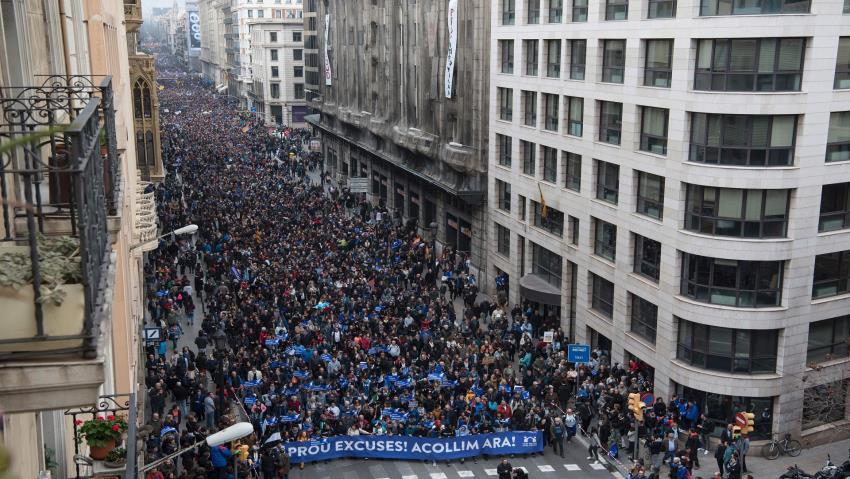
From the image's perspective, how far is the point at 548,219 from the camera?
41250 mm

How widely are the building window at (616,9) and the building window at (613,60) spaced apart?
0.99 meters

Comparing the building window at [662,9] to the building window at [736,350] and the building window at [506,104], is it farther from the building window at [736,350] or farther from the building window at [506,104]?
the building window at [506,104]

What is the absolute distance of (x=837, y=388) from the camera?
98.8 ft

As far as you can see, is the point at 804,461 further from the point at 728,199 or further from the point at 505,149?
the point at 505,149

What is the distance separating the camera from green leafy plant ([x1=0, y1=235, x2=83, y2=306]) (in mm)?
6148

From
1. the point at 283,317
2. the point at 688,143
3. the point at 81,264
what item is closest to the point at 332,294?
the point at 283,317

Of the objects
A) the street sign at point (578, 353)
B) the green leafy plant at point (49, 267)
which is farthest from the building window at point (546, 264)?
the green leafy plant at point (49, 267)

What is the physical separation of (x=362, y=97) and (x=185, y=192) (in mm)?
18078

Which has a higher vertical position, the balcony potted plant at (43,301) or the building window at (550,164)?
the balcony potted plant at (43,301)

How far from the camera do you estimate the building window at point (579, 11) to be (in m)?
36.7

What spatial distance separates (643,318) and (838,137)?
9852 mm

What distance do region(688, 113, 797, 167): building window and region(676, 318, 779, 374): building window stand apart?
19.9 feet

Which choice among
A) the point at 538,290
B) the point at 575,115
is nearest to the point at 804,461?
the point at 538,290

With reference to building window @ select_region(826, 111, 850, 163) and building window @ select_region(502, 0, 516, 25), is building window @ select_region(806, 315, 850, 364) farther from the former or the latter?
building window @ select_region(502, 0, 516, 25)
